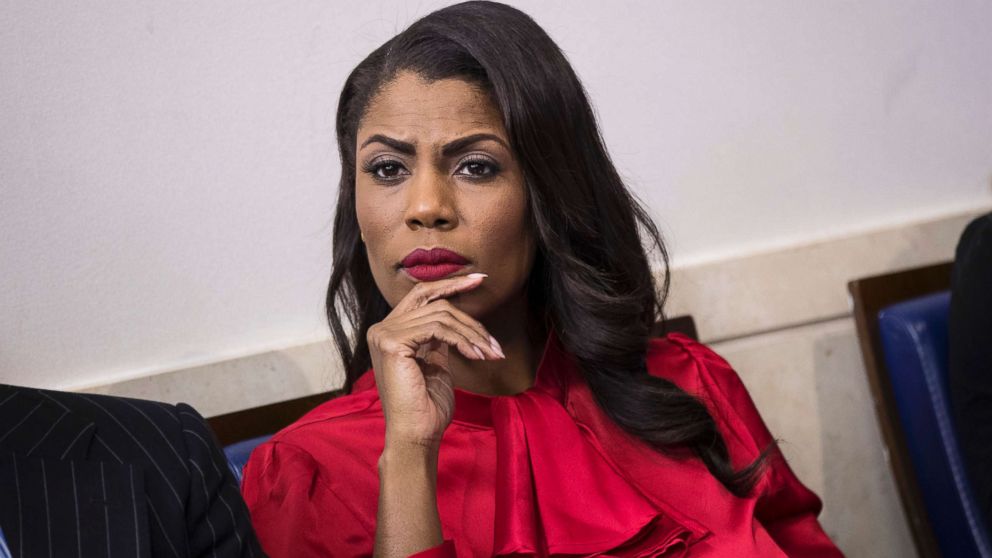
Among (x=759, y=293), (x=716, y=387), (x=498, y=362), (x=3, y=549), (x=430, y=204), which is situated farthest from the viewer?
(x=759, y=293)

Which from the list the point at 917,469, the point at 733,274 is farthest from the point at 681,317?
the point at 917,469

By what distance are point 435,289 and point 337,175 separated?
681 mm

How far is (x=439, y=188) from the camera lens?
1613 mm

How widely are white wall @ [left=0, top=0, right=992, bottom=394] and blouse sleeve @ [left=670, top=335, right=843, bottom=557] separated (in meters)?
0.59

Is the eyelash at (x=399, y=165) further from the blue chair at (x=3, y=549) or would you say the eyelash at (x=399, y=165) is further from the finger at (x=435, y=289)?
the blue chair at (x=3, y=549)

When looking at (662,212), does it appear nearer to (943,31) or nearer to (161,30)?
(943,31)

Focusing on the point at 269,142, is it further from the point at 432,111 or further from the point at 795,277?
the point at 795,277

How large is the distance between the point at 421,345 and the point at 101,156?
82 centimetres

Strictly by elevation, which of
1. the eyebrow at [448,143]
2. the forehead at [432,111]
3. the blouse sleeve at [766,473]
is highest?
the forehead at [432,111]

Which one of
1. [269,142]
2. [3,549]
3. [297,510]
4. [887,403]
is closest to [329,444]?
[297,510]

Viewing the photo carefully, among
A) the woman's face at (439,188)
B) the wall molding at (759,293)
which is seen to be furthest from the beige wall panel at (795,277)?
the woman's face at (439,188)

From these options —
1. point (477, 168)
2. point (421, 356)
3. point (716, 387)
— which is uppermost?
point (477, 168)

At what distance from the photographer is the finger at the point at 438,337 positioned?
152 cm

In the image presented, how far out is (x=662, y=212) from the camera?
248cm
